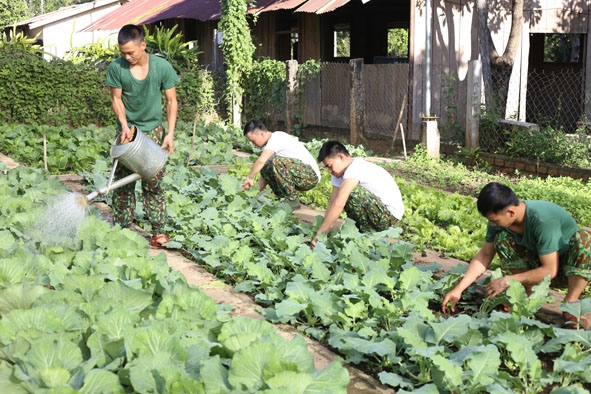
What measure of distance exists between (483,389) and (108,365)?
1.52m

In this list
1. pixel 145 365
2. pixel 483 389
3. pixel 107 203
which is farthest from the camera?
pixel 107 203

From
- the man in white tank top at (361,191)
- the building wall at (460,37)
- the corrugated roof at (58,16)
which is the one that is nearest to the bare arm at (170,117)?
the man in white tank top at (361,191)

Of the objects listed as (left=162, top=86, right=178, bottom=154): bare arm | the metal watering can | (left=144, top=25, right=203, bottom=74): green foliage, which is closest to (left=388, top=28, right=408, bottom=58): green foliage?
(left=144, top=25, right=203, bottom=74): green foliage

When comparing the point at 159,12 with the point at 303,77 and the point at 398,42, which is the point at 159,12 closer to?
the point at 303,77

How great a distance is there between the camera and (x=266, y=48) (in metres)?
17.8

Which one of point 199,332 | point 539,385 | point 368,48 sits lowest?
point 539,385

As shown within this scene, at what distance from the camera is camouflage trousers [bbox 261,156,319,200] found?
714cm

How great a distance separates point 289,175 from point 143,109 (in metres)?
1.65

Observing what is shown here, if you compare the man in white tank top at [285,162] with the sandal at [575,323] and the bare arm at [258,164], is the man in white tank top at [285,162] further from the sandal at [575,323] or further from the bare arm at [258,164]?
the sandal at [575,323]

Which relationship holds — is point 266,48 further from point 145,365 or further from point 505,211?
point 145,365

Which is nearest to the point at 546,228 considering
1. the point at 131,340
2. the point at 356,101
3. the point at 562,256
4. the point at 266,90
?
the point at 562,256

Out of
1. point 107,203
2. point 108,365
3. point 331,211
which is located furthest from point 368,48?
point 108,365

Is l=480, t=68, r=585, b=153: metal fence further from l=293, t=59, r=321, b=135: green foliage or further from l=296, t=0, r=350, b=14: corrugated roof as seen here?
l=293, t=59, r=321, b=135: green foliage

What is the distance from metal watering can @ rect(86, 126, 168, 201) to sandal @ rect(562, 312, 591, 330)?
3081 millimetres
